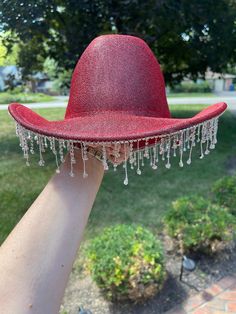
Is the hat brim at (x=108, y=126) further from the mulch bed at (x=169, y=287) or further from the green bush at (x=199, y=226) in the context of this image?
the green bush at (x=199, y=226)

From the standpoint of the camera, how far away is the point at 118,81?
1.50 metres

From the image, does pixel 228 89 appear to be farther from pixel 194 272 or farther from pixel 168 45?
pixel 194 272

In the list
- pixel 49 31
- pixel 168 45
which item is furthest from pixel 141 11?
pixel 168 45

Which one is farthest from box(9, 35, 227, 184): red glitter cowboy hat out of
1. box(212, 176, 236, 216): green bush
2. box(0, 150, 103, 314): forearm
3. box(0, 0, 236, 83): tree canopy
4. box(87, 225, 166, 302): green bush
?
box(0, 0, 236, 83): tree canopy

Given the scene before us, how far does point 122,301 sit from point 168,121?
8.34ft

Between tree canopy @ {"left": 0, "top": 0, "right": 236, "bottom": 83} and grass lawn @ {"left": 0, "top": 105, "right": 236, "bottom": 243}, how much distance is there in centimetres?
199

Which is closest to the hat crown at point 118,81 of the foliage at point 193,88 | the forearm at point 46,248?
the forearm at point 46,248

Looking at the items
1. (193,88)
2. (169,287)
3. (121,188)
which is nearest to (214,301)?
(169,287)

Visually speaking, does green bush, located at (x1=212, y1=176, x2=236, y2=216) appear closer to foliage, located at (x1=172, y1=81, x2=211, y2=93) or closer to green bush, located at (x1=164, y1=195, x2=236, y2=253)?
green bush, located at (x1=164, y1=195, x2=236, y2=253)

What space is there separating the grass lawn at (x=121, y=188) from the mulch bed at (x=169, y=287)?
0.80 m

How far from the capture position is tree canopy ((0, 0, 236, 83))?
5820 mm

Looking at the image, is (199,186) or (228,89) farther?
(228,89)

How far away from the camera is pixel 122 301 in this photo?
3355mm

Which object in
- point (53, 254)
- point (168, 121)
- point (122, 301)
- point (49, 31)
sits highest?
point (49, 31)
